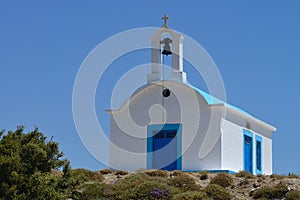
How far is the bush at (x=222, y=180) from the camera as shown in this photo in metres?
25.2

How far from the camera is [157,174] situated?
87.1ft

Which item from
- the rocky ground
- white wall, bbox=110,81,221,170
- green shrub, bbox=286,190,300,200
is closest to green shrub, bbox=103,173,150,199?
the rocky ground

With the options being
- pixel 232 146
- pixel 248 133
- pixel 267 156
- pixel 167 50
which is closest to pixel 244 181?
pixel 232 146

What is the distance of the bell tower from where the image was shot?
98.0ft

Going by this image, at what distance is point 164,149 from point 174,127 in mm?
1070

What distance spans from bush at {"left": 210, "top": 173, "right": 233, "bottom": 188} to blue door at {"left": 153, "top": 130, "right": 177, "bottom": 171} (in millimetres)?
3838

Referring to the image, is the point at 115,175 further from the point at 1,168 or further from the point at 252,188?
the point at 1,168

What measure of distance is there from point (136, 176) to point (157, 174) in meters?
1.02

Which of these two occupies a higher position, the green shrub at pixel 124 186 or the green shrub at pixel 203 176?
the green shrub at pixel 203 176

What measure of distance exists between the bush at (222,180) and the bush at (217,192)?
1.00m

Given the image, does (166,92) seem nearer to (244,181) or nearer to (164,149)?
(164,149)

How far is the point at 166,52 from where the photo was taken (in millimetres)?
30047

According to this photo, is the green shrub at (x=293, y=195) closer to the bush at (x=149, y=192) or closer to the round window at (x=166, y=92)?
the bush at (x=149, y=192)

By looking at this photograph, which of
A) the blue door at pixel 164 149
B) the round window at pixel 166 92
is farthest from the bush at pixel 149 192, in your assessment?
the round window at pixel 166 92
